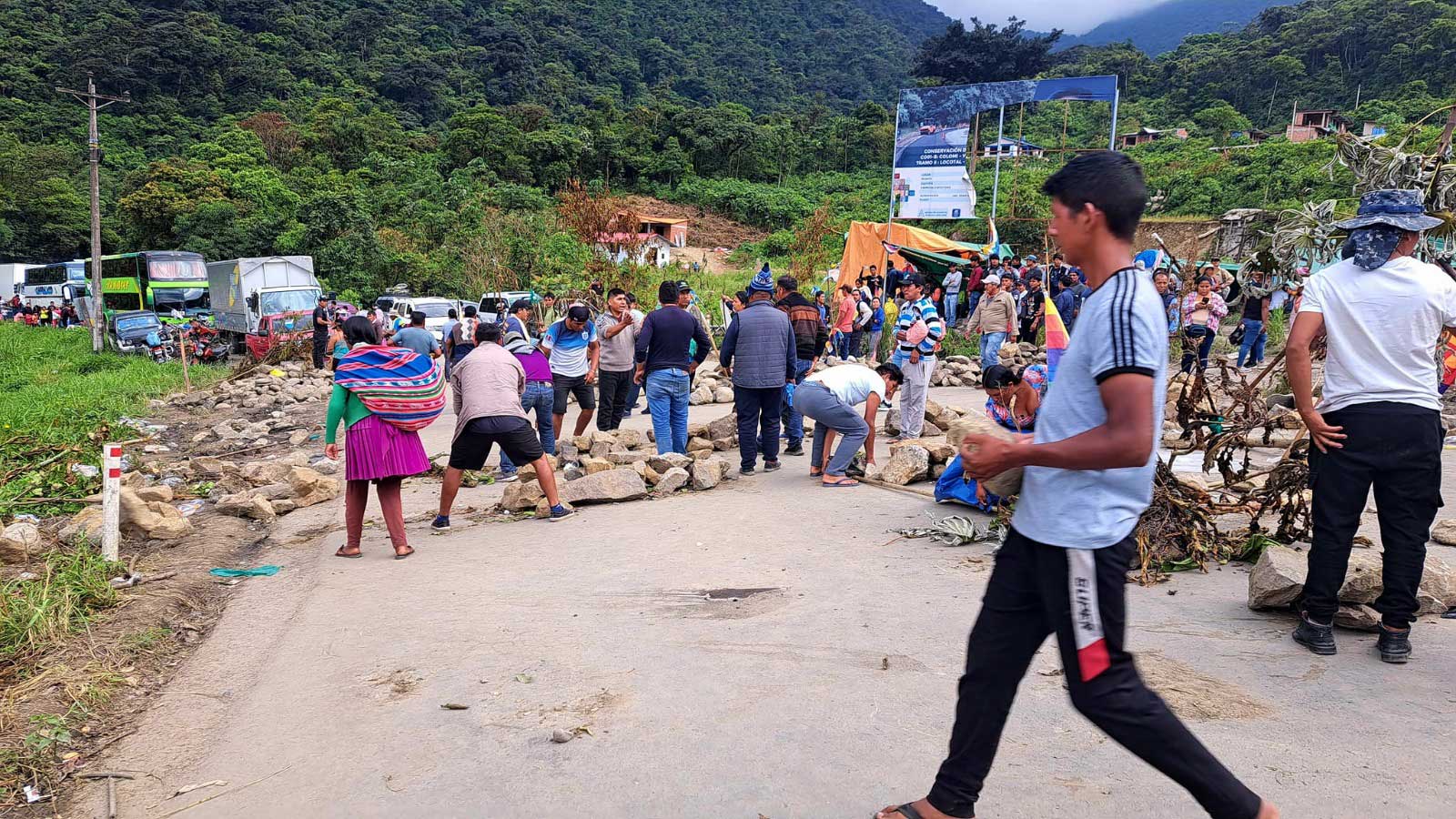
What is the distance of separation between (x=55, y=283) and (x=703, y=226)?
29.8m

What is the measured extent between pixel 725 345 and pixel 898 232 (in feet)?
44.1

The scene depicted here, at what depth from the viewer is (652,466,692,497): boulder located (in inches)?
307

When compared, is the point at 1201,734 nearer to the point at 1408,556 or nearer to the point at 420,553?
the point at 1408,556

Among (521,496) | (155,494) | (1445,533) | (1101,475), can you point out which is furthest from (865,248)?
(1101,475)

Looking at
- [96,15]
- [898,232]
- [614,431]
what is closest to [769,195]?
[898,232]

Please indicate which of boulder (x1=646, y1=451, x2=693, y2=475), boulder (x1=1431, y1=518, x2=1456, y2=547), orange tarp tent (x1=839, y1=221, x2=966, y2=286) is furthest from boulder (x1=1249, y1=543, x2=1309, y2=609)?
orange tarp tent (x1=839, y1=221, x2=966, y2=286)

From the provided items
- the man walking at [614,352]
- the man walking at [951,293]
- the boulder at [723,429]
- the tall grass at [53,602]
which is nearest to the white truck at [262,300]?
the man walking at [951,293]

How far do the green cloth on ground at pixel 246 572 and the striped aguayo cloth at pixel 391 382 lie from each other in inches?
49.6

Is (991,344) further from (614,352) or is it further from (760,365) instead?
(760,365)

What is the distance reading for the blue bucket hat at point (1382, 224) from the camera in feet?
11.5

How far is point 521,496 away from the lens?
7.44 meters

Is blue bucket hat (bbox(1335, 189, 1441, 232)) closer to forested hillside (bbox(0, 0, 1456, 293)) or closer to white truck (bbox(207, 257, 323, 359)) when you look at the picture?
white truck (bbox(207, 257, 323, 359))

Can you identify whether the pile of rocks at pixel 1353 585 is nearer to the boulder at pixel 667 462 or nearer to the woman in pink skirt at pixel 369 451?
the boulder at pixel 667 462

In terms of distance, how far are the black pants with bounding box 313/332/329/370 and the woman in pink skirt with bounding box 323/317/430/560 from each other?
51.6 feet
